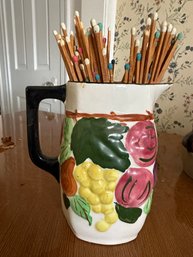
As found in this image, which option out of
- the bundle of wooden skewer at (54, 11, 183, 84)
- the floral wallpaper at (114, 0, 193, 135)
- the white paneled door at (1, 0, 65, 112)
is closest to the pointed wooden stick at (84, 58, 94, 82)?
the bundle of wooden skewer at (54, 11, 183, 84)

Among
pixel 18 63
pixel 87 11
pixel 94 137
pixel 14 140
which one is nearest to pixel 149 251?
pixel 94 137

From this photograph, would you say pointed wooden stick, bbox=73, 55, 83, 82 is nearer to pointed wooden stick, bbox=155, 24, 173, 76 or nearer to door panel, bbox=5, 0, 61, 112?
pointed wooden stick, bbox=155, 24, 173, 76

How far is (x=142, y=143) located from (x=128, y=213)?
0.09 m

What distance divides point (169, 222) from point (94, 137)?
0.66 ft

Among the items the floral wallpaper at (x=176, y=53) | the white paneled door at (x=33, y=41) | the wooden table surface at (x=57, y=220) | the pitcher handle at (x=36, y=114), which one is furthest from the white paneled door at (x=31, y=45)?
the pitcher handle at (x=36, y=114)

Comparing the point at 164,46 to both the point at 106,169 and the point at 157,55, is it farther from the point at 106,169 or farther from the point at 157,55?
the point at 106,169

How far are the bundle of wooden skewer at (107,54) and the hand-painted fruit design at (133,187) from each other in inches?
4.6

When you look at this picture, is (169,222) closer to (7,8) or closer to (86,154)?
(86,154)

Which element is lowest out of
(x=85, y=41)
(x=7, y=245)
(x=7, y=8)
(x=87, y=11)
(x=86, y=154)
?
(x=7, y=245)

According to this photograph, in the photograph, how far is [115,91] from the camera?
0.26 m

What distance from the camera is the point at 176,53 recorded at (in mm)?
1132

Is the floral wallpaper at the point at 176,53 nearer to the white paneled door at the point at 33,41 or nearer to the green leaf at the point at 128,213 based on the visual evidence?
the white paneled door at the point at 33,41

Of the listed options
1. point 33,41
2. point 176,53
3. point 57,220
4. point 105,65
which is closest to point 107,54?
point 105,65

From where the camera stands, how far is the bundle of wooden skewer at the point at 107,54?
0.26 metres
